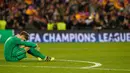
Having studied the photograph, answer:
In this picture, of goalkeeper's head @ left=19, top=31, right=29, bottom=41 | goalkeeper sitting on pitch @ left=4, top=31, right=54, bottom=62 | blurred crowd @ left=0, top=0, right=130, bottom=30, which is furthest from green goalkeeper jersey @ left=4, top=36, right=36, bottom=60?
blurred crowd @ left=0, top=0, right=130, bottom=30

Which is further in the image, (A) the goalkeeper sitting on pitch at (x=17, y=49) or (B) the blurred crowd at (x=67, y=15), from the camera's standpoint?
(B) the blurred crowd at (x=67, y=15)

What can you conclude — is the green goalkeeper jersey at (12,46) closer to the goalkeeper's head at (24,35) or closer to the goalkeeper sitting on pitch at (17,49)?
the goalkeeper sitting on pitch at (17,49)

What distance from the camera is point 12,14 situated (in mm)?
36750

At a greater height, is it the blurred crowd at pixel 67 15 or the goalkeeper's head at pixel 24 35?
the blurred crowd at pixel 67 15

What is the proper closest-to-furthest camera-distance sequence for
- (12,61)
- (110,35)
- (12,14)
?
(12,61), (110,35), (12,14)

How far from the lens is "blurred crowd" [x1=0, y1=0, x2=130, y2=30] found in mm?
35719

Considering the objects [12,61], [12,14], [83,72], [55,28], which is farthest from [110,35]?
[83,72]

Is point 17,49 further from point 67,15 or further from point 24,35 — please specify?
point 67,15

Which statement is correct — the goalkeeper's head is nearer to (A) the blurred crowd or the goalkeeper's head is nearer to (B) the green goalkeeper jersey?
(B) the green goalkeeper jersey

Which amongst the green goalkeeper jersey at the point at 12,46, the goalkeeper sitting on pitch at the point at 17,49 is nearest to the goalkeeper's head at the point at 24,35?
the goalkeeper sitting on pitch at the point at 17,49

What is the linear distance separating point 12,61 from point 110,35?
17.2 metres

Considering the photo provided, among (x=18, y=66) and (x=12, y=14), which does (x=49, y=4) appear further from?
(x=18, y=66)

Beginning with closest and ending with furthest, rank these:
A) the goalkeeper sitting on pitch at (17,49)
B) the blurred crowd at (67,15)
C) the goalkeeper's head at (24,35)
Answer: the goalkeeper's head at (24,35) → the goalkeeper sitting on pitch at (17,49) → the blurred crowd at (67,15)

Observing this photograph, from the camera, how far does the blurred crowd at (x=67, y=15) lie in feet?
117
